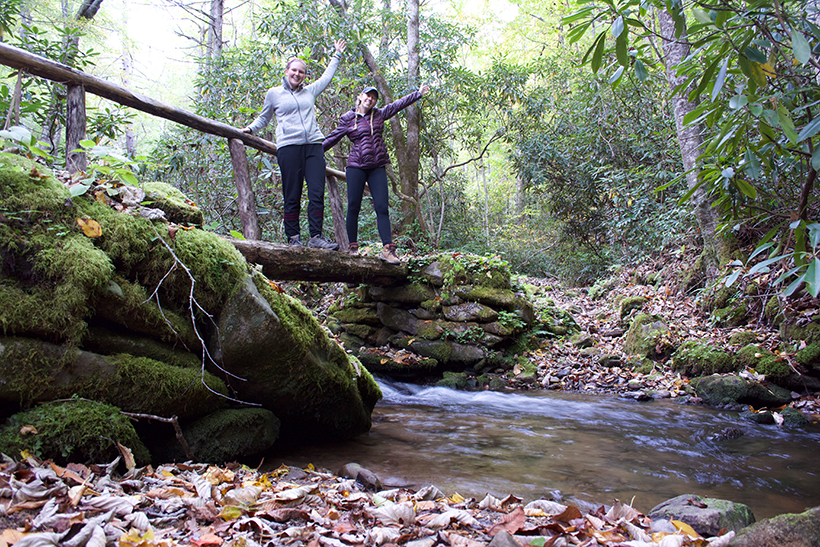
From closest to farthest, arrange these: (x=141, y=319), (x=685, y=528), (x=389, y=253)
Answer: (x=685, y=528), (x=141, y=319), (x=389, y=253)

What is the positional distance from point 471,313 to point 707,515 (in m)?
5.19

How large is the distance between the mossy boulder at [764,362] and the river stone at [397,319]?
4.44 metres

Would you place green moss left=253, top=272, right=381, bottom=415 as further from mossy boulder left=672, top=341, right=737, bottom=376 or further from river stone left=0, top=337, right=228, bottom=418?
mossy boulder left=672, top=341, right=737, bottom=376

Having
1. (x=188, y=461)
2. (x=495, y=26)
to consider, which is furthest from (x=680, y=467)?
(x=495, y=26)

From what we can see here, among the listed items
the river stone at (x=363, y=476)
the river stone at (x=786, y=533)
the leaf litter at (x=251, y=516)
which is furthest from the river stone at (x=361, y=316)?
the river stone at (x=786, y=533)

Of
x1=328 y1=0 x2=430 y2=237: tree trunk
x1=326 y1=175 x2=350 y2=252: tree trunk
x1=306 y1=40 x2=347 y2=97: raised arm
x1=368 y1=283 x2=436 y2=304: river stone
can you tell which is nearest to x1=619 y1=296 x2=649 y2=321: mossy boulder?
x1=368 y1=283 x2=436 y2=304: river stone

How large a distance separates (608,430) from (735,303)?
320 centimetres

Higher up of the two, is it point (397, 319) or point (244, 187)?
point (244, 187)

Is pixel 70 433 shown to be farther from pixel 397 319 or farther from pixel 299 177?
pixel 397 319

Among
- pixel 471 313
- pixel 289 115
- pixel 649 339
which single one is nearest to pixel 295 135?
pixel 289 115

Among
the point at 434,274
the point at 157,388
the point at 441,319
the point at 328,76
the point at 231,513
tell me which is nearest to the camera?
the point at 231,513

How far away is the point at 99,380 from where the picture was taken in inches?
90.8

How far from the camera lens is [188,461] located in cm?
263

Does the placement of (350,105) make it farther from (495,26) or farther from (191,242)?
(495,26)
